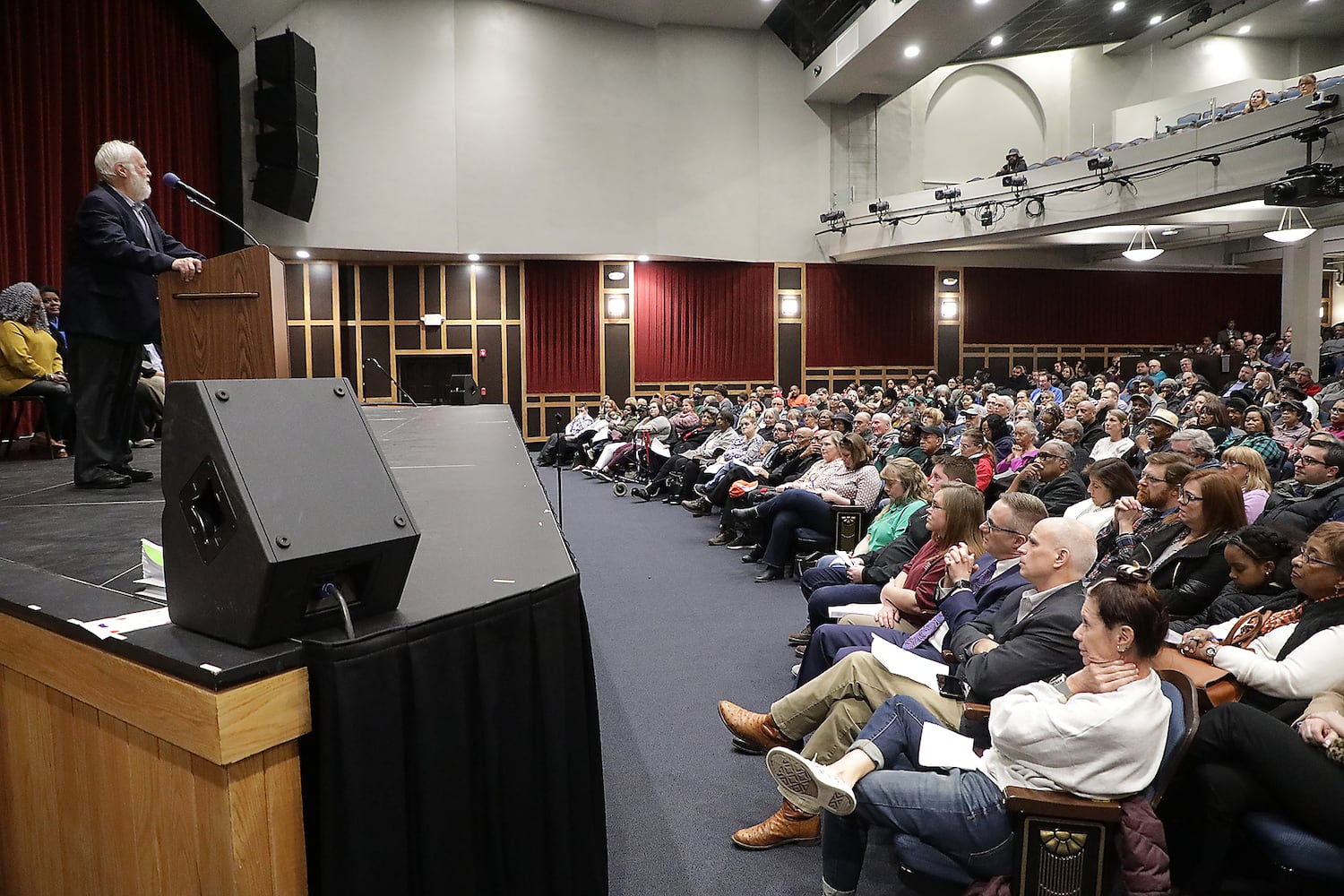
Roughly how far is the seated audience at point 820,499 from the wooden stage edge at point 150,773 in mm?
4022

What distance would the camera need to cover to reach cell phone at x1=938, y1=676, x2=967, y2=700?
89.2 inches

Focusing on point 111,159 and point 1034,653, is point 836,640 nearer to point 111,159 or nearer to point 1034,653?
point 1034,653

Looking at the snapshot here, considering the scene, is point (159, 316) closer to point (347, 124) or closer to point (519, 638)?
point (519, 638)

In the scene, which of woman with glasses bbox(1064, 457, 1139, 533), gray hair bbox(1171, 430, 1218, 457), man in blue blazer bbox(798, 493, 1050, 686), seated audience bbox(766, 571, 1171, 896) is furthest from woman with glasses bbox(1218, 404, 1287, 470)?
seated audience bbox(766, 571, 1171, 896)

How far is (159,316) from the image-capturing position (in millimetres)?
2680

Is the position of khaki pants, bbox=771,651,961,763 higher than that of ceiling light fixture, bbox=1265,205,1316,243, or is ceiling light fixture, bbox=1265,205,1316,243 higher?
ceiling light fixture, bbox=1265,205,1316,243

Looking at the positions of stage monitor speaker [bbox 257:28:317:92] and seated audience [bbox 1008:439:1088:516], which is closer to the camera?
seated audience [bbox 1008:439:1088:516]

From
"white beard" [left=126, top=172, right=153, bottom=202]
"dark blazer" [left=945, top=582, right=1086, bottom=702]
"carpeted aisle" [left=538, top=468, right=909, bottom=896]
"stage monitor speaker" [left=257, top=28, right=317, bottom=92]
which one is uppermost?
"stage monitor speaker" [left=257, top=28, right=317, bottom=92]

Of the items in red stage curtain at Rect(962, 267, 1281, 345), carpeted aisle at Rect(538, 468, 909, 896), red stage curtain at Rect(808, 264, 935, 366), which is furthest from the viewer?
red stage curtain at Rect(962, 267, 1281, 345)

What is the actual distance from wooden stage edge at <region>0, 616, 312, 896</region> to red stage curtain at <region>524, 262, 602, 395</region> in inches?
486

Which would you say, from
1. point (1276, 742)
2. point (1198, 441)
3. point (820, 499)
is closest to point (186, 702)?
point (1276, 742)

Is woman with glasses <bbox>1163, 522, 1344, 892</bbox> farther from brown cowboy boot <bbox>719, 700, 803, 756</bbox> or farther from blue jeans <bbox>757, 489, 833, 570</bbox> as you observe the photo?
blue jeans <bbox>757, 489, 833, 570</bbox>

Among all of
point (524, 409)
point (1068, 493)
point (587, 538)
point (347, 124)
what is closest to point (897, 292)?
point (524, 409)

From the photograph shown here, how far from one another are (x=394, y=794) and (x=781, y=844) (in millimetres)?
1351
